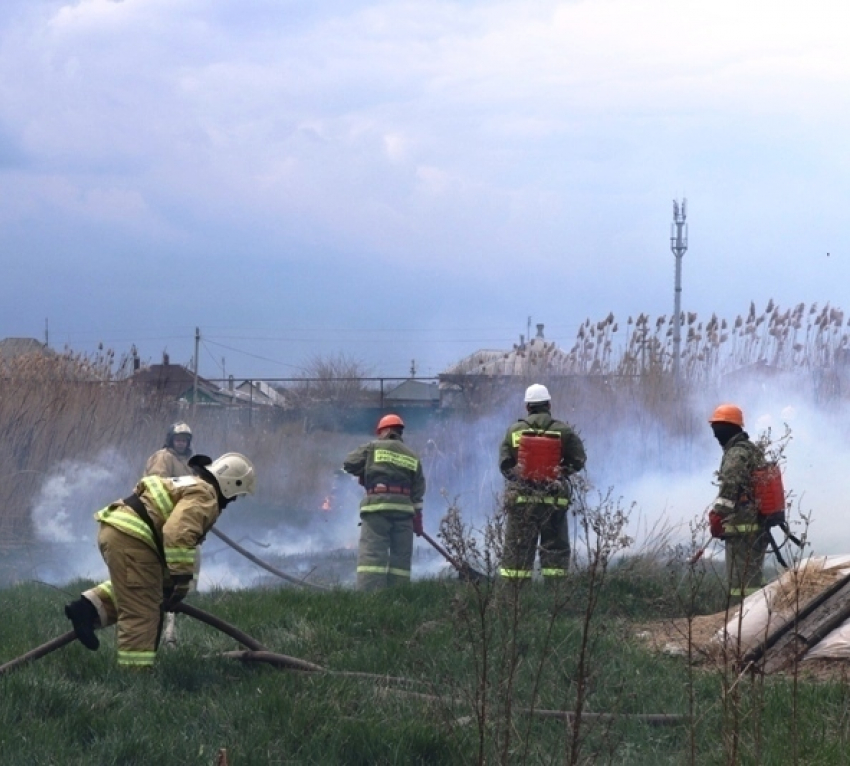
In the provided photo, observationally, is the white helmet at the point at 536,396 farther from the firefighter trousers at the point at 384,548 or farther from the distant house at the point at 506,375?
the distant house at the point at 506,375

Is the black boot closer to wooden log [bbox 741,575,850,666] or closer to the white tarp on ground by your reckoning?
the white tarp on ground

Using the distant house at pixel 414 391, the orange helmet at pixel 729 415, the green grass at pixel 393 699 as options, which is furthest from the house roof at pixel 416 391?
the green grass at pixel 393 699

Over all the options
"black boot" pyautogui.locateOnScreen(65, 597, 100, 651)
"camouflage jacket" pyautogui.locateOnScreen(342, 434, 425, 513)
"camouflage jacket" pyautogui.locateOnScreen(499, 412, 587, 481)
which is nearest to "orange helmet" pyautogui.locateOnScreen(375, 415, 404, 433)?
"camouflage jacket" pyautogui.locateOnScreen(342, 434, 425, 513)

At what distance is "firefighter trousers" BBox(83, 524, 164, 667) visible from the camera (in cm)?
613

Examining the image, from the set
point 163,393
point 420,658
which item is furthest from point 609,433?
point 420,658

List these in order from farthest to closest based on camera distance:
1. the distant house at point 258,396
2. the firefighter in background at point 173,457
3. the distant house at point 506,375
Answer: the distant house at point 258,396
the distant house at point 506,375
the firefighter in background at point 173,457

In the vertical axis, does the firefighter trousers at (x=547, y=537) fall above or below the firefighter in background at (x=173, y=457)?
below

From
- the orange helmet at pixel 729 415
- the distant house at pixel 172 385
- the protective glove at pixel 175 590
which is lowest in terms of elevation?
the protective glove at pixel 175 590

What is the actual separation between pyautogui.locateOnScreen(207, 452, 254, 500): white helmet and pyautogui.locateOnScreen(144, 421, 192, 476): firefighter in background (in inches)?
136

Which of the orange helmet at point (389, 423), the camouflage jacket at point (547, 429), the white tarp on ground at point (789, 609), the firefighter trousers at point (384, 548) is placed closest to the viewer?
the white tarp on ground at point (789, 609)

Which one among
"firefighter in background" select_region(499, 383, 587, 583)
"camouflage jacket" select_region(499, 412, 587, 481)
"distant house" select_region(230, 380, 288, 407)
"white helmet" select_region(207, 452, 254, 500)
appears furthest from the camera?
"distant house" select_region(230, 380, 288, 407)

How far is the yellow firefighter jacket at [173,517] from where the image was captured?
5980 millimetres

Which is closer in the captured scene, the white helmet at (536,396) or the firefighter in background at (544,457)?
the firefighter in background at (544,457)

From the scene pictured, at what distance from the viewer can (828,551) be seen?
14.1 metres
